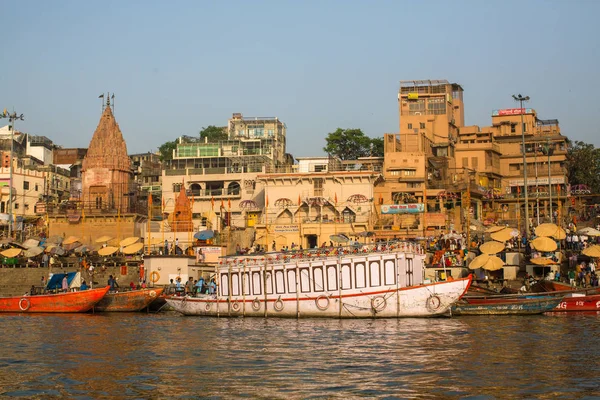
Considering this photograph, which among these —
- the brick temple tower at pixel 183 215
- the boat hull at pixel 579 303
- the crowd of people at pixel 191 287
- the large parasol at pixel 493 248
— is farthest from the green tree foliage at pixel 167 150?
the boat hull at pixel 579 303

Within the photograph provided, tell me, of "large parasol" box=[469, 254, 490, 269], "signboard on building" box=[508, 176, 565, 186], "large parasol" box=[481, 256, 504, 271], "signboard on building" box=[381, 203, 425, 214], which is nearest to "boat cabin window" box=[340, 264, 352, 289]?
"large parasol" box=[469, 254, 490, 269]

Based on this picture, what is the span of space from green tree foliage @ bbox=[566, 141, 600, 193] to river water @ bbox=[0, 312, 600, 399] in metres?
40.0

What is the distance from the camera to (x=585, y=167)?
73.3m

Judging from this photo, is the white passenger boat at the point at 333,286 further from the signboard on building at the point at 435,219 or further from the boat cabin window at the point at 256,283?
the signboard on building at the point at 435,219

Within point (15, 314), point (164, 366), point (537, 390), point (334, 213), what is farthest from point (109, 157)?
point (537, 390)

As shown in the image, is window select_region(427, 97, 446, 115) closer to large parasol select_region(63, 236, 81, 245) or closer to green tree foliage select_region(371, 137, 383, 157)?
green tree foliage select_region(371, 137, 383, 157)

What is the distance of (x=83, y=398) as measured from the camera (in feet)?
62.1

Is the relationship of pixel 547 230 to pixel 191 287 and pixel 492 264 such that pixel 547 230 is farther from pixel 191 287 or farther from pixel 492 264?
pixel 191 287

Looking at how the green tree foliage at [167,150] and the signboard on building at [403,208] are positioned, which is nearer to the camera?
the signboard on building at [403,208]

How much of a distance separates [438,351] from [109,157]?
42061 mm

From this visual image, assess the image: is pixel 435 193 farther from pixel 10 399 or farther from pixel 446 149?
pixel 10 399

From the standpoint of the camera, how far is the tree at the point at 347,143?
78000 millimetres

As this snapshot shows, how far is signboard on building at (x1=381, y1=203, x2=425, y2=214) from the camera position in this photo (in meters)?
57.8

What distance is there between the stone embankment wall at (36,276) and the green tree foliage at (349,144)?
3206 cm
